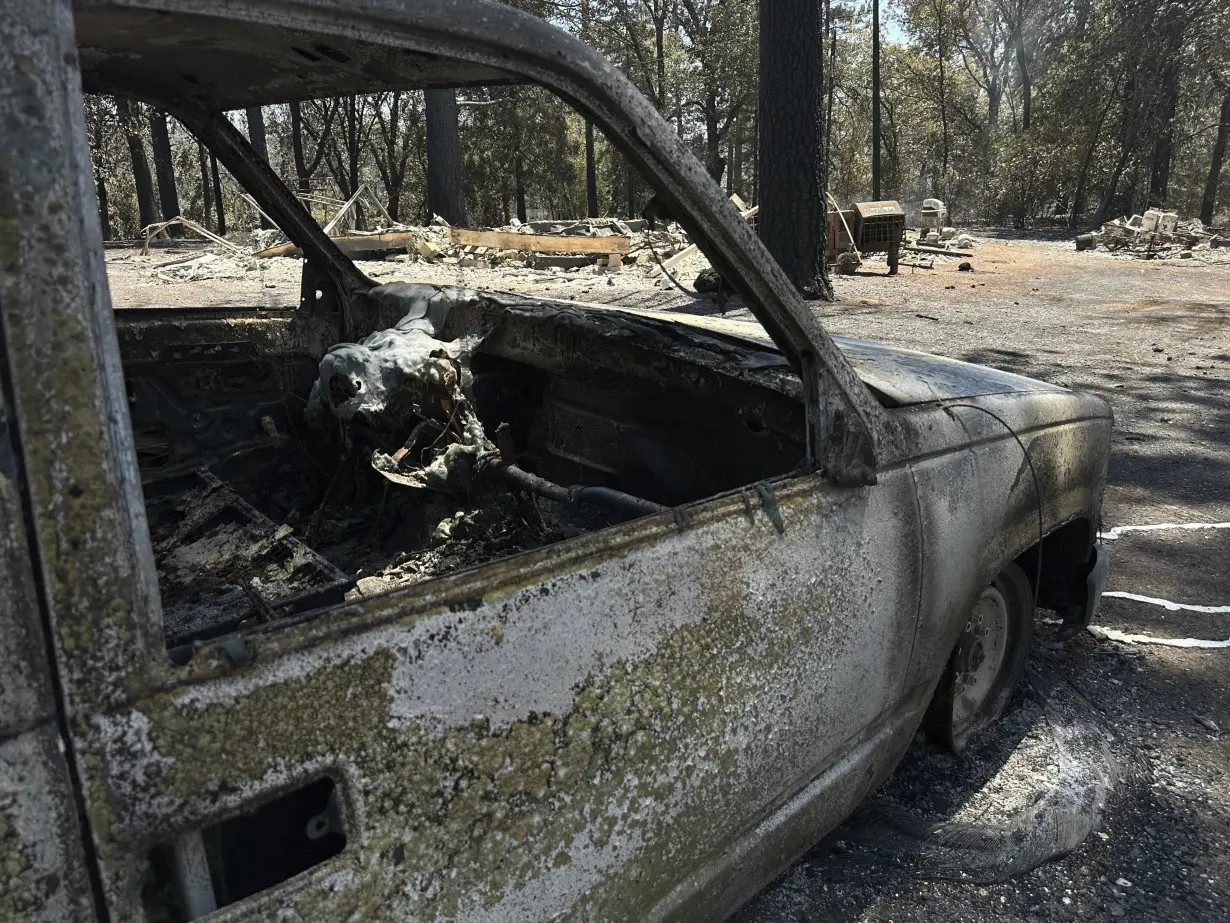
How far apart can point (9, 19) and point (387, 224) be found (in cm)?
1955

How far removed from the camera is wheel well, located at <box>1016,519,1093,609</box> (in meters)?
2.87

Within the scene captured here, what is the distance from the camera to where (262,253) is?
578 inches

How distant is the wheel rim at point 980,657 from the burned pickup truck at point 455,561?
0.05 ft

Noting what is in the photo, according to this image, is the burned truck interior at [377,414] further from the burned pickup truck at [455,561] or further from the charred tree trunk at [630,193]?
the charred tree trunk at [630,193]

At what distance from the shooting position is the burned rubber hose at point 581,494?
2266mm

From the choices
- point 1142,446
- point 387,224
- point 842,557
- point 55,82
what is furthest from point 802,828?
point 387,224

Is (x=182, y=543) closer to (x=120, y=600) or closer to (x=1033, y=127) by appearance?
(x=120, y=600)

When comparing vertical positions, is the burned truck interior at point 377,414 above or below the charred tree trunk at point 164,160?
below

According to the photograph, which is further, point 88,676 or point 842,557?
point 842,557

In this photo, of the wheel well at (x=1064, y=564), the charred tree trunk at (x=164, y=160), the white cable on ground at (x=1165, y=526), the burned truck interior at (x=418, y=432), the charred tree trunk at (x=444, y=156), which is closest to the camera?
the burned truck interior at (x=418, y=432)

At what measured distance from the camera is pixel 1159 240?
1869cm

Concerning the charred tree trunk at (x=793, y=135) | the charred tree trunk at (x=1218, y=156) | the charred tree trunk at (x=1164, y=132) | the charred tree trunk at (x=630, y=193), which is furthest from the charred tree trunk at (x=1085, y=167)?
the charred tree trunk at (x=793, y=135)

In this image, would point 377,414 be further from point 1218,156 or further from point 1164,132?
point 1164,132

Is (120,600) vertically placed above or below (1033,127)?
below
